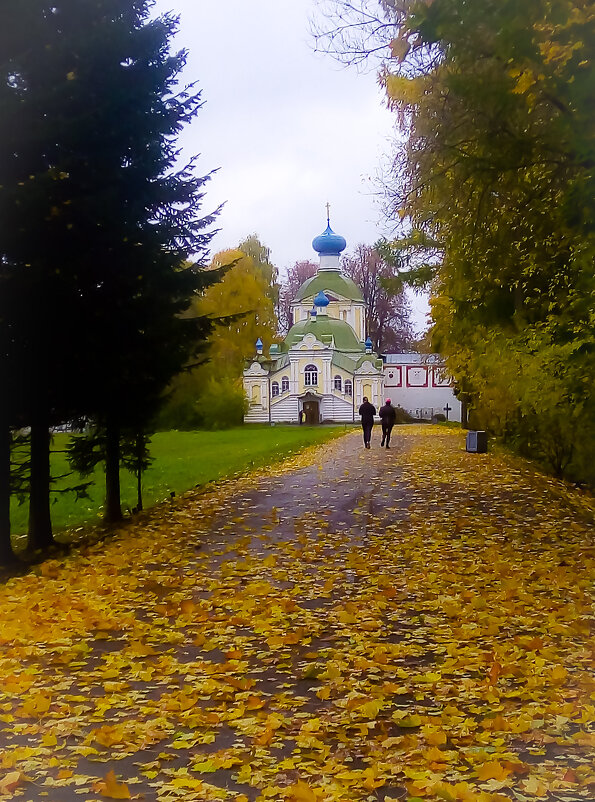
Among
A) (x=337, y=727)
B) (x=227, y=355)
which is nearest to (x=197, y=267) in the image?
(x=337, y=727)

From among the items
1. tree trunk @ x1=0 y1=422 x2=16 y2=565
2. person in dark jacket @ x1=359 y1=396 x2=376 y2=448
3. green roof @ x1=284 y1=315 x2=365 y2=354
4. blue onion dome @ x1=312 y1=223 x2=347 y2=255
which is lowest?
tree trunk @ x1=0 y1=422 x2=16 y2=565

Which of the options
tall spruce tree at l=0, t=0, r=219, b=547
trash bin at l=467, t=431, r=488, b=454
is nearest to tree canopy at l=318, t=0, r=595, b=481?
tall spruce tree at l=0, t=0, r=219, b=547

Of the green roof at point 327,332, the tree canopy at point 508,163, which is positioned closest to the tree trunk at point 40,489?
the tree canopy at point 508,163

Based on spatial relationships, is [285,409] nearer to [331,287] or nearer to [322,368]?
[322,368]

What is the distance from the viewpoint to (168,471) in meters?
24.4

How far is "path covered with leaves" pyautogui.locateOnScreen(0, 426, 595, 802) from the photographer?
4.29 m

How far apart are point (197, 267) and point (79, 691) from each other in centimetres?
897

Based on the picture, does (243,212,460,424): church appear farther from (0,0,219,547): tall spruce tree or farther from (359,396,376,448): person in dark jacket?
(0,0,219,547): tall spruce tree

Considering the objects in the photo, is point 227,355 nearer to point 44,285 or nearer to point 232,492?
point 232,492

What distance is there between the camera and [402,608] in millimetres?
7605

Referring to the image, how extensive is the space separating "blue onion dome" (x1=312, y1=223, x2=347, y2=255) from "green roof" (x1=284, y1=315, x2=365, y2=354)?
640 centimetres

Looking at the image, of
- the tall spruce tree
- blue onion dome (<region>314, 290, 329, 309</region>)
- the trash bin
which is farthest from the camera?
blue onion dome (<region>314, 290, 329, 309</region>)

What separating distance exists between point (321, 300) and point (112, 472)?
58.1 m

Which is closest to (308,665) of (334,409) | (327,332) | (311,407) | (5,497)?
(5,497)
